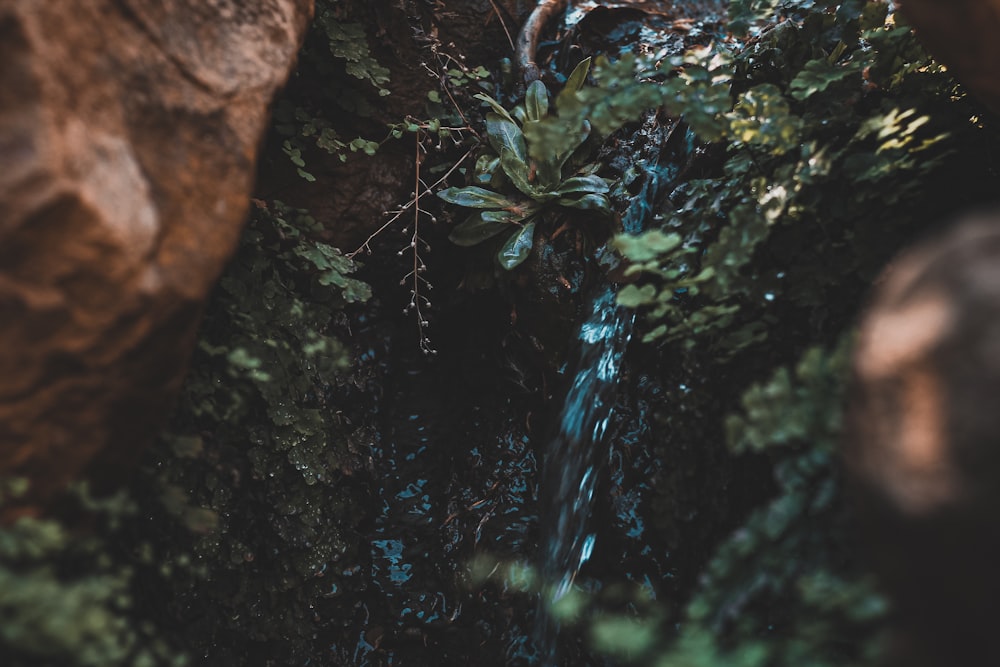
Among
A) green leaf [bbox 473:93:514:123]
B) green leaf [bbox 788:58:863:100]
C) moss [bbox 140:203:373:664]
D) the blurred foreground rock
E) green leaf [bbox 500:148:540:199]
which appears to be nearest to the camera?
the blurred foreground rock

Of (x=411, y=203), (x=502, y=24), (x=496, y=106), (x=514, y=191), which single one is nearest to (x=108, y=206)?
(x=411, y=203)

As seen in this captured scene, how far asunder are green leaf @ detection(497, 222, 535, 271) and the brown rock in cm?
175

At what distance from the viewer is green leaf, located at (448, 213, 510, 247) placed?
344 centimetres

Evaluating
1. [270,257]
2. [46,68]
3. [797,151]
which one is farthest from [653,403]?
[46,68]

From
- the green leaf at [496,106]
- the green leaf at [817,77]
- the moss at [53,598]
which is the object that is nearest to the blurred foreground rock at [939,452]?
the green leaf at [817,77]

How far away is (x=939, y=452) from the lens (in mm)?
1153

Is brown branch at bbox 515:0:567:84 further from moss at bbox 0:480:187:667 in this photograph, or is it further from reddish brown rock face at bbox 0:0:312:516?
moss at bbox 0:480:187:667

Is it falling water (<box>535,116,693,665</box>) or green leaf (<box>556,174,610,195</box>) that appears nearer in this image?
falling water (<box>535,116,693,665</box>)

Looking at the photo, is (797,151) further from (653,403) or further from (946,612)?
(946,612)

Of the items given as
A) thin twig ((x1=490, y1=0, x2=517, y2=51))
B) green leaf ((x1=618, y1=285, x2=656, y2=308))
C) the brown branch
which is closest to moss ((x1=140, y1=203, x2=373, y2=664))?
green leaf ((x1=618, y1=285, x2=656, y2=308))

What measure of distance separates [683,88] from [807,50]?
2.93ft

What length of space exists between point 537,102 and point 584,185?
587 mm

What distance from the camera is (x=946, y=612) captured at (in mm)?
1155

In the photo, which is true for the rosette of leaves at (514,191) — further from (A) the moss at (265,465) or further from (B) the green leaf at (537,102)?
(A) the moss at (265,465)
